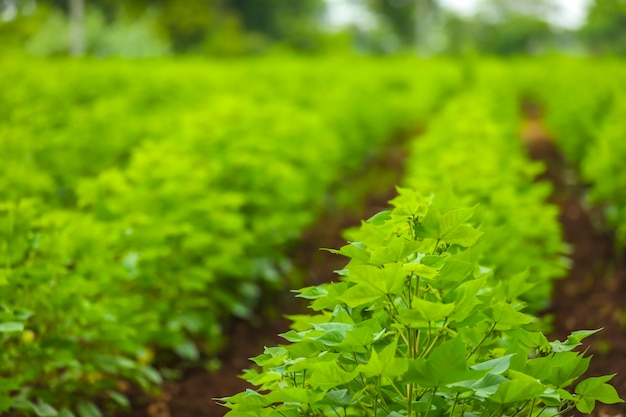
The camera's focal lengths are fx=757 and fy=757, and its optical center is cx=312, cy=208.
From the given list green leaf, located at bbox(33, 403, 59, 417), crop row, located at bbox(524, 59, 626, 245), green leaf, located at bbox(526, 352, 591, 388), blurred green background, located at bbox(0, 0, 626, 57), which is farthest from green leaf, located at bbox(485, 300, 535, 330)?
blurred green background, located at bbox(0, 0, 626, 57)

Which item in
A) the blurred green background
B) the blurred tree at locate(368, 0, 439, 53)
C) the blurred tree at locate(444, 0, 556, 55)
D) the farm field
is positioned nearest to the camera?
the farm field

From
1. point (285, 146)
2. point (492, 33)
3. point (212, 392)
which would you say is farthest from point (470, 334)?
point (492, 33)

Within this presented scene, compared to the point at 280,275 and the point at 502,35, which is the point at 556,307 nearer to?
the point at 280,275

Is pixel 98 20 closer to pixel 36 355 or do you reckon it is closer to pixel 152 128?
pixel 152 128

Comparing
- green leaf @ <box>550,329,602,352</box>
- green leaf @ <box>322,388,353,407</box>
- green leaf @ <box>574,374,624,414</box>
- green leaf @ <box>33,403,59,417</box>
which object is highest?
green leaf @ <box>550,329,602,352</box>

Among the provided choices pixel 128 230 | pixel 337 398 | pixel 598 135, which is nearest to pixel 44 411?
pixel 128 230

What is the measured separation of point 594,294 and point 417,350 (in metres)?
4.08

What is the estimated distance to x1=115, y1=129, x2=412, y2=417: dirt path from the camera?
404 centimetres

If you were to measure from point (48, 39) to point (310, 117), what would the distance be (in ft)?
86.6

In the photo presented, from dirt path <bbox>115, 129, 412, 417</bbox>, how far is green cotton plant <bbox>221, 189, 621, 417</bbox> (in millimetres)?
1049

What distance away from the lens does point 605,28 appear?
43.0 metres

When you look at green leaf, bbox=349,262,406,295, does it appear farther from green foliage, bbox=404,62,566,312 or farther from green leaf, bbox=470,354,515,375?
green foliage, bbox=404,62,566,312

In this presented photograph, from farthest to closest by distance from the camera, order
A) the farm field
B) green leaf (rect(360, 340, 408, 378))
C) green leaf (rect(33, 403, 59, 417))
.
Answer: green leaf (rect(33, 403, 59, 417)), the farm field, green leaf (rect(360, 340, 408, 378))

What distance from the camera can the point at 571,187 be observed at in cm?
989
